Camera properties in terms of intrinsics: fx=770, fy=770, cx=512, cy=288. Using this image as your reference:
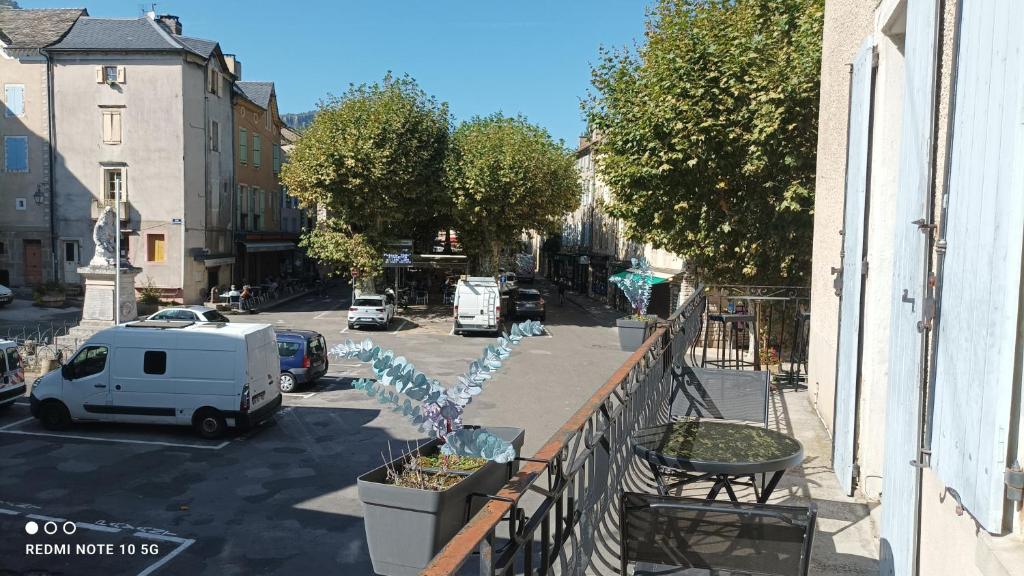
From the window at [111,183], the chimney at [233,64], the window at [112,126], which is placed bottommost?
the window at [111,183]

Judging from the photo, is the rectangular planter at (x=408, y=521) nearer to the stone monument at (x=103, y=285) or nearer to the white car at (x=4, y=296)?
the stone monument at (x=103, y=285)

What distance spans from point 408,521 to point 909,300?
328 centimetres

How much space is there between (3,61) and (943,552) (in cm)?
4208

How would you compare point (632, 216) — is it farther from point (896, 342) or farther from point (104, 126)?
point (104, 126)

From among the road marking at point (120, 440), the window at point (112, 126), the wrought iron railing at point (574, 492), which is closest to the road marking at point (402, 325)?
the window at point (112, 126)

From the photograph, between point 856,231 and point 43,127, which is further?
point 43,127

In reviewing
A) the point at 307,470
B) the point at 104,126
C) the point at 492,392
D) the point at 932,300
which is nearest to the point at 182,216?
the point at 104,126

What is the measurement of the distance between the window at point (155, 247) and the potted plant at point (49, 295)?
3.92 meters

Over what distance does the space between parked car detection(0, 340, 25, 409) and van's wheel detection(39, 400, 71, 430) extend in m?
1.37

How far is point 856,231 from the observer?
7.05 m

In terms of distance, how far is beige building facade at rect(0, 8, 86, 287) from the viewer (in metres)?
35.1

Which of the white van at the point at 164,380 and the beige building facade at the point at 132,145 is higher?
the beige building facade at the point at 132,145

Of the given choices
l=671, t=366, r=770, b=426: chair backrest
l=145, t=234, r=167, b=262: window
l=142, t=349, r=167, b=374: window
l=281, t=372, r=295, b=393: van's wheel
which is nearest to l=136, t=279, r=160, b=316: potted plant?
l=145, t=234, r=167, b=262: window

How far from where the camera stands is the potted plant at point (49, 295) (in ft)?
109
